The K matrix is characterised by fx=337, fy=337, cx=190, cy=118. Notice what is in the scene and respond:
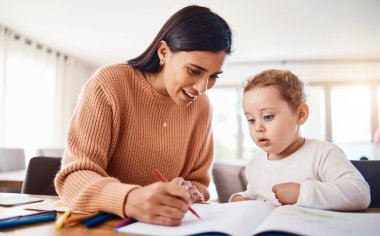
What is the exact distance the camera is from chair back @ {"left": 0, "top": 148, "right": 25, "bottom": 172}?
3129 millimetres

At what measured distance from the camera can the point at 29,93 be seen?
5637mm

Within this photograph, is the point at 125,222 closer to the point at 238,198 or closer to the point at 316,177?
the point at 238,198

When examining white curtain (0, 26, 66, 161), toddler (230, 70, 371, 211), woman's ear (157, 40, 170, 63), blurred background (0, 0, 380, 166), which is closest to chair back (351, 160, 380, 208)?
toddler (230, 70, 371, 211)

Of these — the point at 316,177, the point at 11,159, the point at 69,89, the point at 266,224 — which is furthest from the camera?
the point at 69,89

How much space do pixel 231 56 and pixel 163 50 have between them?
219 inches

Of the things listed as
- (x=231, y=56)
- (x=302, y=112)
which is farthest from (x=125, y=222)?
(x=231, y=56)

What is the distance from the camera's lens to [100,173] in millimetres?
850

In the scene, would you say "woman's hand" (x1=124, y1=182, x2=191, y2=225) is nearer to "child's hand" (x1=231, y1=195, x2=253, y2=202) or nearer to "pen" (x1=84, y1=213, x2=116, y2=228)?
"pen" (x1=84, y1=213, x2=116, y2=228)

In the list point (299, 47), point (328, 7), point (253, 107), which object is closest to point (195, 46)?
point (253, 107)

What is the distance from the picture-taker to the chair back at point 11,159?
3129 millimetres

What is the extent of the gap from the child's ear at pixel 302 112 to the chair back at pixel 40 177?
96 centimetres

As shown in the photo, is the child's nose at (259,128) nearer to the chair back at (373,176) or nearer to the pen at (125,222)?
the chair back at (373,176)

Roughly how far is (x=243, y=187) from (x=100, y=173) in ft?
3.04

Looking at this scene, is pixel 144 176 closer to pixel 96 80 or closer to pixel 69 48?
pixel 96 80
